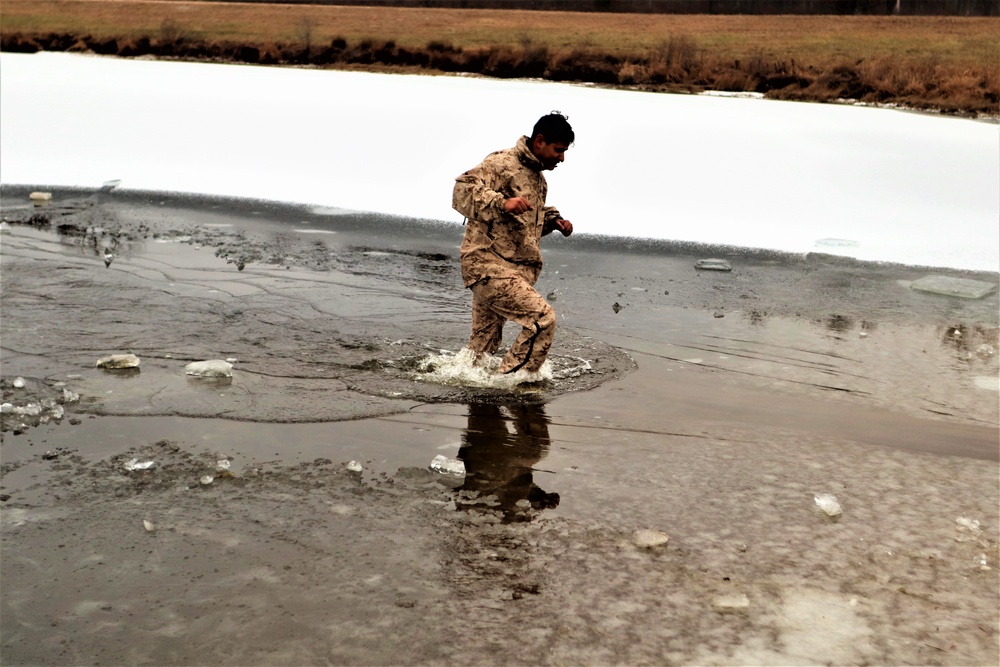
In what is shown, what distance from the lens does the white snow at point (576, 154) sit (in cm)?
1059

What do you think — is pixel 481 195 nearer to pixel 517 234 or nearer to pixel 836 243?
pixel 517 234

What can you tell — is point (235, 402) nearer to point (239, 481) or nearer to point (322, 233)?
point (239, 481)

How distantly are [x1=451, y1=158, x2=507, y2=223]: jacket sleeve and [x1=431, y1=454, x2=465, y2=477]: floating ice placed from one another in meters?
1.19

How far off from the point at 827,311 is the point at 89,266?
504 cm

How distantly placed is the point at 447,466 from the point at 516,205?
1207mm

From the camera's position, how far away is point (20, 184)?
12.4 meters

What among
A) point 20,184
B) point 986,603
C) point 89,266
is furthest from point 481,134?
point 986,603

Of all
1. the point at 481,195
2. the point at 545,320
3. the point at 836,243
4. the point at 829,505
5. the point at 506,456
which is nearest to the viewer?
the point at 829,505

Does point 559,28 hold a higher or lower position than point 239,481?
higher

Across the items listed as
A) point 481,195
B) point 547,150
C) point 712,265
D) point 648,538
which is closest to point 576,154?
point 712,265

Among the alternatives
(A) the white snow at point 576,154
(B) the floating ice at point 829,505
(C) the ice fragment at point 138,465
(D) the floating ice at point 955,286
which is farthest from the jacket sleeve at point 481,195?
(A) the white snow at point 576,154

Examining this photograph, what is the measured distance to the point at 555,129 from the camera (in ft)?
16.9

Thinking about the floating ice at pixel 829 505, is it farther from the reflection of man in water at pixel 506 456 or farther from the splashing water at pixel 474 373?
the splashing water at pixel 474 373

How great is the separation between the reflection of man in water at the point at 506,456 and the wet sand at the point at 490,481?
0.01m
